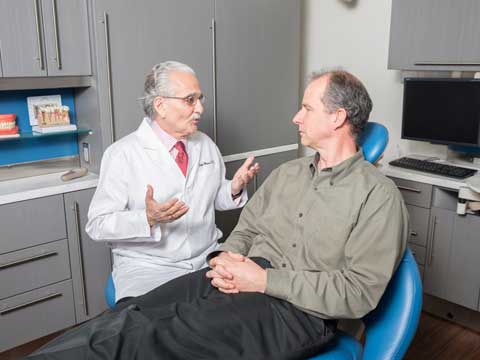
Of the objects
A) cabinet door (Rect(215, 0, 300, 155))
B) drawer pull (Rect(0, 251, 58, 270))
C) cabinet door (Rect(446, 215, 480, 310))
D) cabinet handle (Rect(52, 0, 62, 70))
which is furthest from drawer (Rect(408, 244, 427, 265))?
cabinet handle (Rect(52, 0, 62, 70))

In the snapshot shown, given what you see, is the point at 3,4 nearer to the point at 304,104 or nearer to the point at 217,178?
the point at 217,178

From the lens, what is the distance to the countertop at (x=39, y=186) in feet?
7.07

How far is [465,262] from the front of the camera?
7.99 feet

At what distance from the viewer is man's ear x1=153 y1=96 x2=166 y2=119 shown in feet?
6.25

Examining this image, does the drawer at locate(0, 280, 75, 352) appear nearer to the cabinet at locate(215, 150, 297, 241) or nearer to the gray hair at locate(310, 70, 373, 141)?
the cabinet at locate(215, 150, 297, 241)

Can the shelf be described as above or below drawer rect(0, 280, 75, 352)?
above

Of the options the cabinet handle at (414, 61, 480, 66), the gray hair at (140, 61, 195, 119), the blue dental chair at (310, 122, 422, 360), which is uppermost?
the cabinet handle at (414, 61, 480, 66)

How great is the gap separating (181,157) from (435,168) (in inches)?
55.1

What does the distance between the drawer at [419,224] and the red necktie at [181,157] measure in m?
1.32

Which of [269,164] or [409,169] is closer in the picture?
[409,169]

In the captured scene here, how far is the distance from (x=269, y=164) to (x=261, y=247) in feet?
5.09

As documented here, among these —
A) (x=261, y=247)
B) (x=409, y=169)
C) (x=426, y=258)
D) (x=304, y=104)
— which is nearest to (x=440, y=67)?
(x=409, y=169)

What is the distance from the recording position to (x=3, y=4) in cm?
205

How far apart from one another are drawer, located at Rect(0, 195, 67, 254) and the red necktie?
26.9 inches
